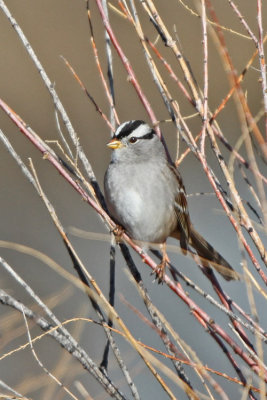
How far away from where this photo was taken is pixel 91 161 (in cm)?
728

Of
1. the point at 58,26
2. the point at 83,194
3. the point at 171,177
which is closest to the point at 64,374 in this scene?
the point at 83,194

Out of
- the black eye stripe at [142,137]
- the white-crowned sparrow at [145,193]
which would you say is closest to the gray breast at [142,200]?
the white-crowned sparrow at [145,193]

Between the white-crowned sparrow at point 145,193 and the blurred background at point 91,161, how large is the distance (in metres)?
1.20

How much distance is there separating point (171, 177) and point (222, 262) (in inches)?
19.2

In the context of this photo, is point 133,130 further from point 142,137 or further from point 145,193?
point 145,193

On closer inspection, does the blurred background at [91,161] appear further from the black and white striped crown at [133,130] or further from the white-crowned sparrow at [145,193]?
the black and white striped crown at [133,130]

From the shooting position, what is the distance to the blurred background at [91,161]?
5.27 metres

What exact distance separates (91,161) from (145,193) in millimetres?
3812

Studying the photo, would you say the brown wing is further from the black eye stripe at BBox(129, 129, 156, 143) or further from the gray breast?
the black eye stripe at BBox(129, 129, 156, 143)

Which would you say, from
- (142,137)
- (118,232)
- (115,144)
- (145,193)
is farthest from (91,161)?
(118,232)

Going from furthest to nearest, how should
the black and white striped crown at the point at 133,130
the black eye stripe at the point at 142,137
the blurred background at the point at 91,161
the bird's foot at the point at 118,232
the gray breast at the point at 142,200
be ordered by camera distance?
the blurred background at the point at 91,161 < the black eye stripe at the point at 142,137 < the black and white striped crown at the point at 133,130 < the gray breast at the point at 142,200 < the bird's foot at the point at 118,232

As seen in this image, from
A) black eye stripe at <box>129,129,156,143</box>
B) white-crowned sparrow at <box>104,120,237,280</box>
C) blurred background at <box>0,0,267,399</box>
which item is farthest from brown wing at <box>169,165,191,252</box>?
blurred background at <box>0,0,267,399</box>

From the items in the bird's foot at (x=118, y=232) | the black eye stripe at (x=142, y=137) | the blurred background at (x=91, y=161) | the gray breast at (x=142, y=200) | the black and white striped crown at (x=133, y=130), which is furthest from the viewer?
the blurred background at (x=91, y=161)

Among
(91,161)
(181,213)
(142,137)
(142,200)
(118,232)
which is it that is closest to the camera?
(118,232)
